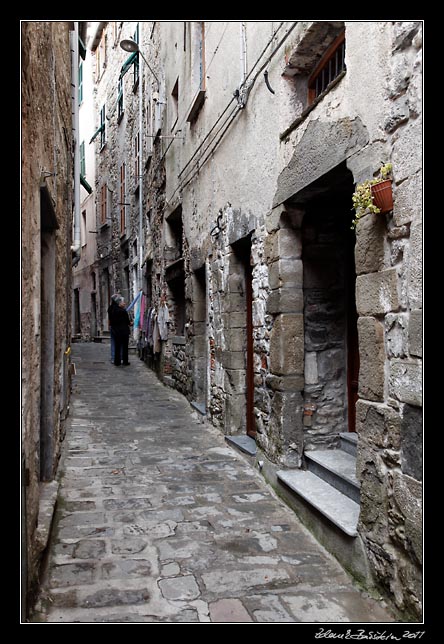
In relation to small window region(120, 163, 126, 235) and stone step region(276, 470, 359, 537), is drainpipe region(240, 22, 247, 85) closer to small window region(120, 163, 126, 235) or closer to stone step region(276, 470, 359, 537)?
stone step region(276, 470, 359, 537)

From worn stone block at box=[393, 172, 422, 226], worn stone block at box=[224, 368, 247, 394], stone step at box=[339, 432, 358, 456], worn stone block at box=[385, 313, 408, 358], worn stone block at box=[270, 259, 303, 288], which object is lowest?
stone step at box=[339, 432, 358, 456]

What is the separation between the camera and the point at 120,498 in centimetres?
419

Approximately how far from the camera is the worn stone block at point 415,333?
2396 millimetres

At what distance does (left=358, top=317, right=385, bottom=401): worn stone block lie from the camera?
2777 mm

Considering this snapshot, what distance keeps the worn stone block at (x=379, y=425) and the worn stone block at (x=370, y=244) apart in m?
0.70

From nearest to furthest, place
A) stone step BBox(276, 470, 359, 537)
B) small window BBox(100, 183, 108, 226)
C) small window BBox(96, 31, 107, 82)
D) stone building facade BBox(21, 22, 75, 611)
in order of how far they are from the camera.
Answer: stone building facade BBox(21, 22, 75, 611), stone step BBox(276, 470, 359, 537), small window BBox(96, 31, 107, 82), small window BBox(100, 183, 108, 226)

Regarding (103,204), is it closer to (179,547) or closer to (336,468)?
(336,468)

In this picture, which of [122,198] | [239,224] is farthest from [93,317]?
[239,224]

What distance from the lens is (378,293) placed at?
110 inches

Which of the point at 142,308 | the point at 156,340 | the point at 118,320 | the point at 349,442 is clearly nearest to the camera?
the point at 349,442

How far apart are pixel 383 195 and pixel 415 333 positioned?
70 centimetres

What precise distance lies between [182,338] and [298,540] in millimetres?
5519

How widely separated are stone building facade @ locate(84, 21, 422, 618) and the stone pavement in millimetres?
230

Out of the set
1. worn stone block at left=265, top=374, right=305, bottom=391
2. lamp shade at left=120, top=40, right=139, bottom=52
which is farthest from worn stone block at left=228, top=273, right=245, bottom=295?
lamp shade at left=120, top=40, right=139, bottom=52
